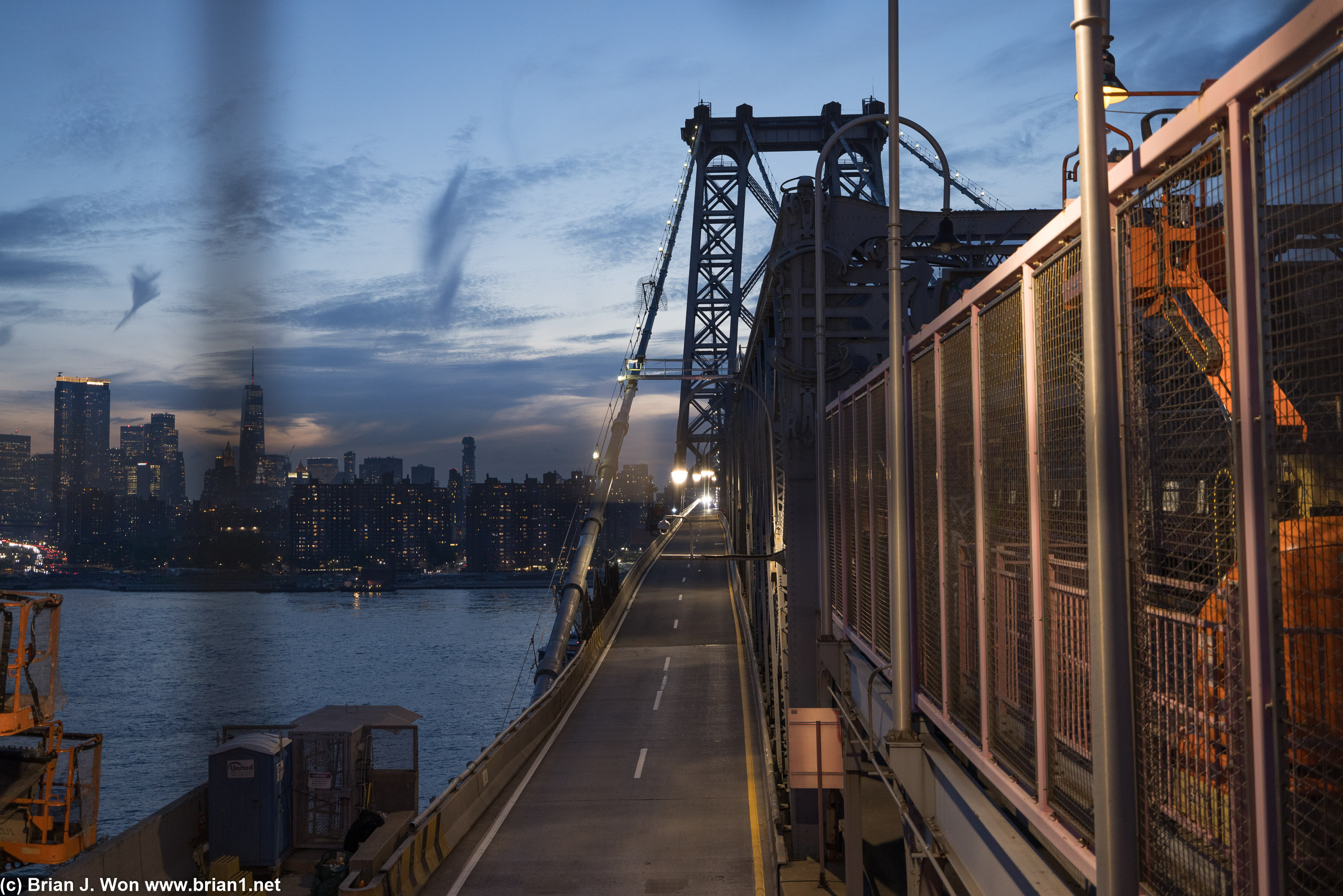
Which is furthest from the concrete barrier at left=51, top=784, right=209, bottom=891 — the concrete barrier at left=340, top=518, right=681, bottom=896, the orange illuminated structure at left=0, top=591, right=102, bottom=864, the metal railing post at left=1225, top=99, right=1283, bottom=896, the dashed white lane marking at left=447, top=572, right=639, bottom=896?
the metal railing post at left=1225, top=99, right=1283, bottom=896

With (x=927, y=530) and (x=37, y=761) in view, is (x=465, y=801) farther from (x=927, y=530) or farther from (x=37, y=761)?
(x=927, y=530)

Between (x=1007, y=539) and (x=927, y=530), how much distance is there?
267cm

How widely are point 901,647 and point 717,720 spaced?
18.7 metres

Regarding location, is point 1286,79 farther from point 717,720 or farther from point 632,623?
point 632,623

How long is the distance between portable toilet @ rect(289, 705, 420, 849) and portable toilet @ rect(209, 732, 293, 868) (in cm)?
103

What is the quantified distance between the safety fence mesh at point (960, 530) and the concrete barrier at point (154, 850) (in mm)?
11550

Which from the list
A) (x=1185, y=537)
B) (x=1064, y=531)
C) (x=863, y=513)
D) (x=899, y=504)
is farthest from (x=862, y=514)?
(x=1185, y=537)

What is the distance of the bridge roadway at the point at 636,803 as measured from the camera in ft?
47.4

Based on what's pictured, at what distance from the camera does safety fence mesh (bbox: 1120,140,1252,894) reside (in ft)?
11.1

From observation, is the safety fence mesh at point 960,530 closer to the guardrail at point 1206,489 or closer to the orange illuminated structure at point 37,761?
the guardrail at point 1206,489

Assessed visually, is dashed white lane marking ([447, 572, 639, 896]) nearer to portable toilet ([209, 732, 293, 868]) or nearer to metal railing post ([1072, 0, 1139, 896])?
portable toilet ([209, 732, 293, 868])

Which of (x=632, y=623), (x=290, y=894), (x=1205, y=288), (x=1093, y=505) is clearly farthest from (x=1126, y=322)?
(x=632, y=623)

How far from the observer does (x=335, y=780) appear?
1873 cm

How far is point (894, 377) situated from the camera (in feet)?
27.3
